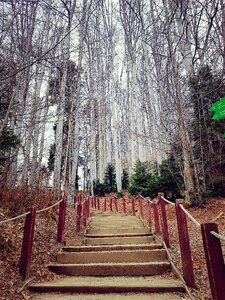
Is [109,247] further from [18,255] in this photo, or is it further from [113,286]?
[18,255]

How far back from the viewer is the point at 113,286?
336cm

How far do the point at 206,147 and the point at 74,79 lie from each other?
272 inches

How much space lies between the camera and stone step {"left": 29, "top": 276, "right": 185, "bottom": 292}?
10.7ft

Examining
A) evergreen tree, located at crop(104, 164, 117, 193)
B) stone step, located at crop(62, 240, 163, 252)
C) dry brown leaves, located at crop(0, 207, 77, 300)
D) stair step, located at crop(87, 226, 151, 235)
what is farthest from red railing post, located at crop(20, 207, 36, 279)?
evergreen tree, located at crop(104, 164, 117, 193)

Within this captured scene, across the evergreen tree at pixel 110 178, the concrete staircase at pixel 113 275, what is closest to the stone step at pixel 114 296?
the concrete staircase at pixel 113 275

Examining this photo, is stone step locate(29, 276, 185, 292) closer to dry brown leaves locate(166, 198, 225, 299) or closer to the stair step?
dry brown leaves locate(166, 198, 225, 299)

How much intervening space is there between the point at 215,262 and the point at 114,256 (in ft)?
9.31

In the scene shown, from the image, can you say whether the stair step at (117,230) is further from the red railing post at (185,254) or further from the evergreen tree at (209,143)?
the evergreen tree at (209,143)

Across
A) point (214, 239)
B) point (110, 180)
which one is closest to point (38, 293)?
point (214, 239)

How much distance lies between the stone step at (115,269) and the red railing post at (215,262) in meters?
2.02

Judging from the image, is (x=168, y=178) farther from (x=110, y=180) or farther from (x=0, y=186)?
(x=110, y=180)

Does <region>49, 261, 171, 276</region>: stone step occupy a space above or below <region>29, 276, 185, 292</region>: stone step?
above

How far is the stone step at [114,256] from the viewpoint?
4.50 m

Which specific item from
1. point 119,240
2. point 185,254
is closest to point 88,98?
point 119,240
